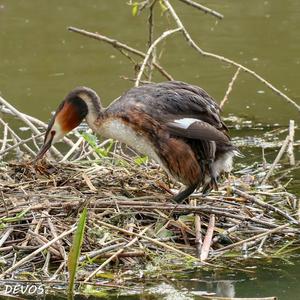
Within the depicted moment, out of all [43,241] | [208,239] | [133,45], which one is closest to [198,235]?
[208,239]

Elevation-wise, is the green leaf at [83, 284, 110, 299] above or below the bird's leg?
below

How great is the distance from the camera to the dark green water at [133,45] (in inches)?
428

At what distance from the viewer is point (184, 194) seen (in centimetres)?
650

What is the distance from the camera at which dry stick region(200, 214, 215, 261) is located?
5831mm

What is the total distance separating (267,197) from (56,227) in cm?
192

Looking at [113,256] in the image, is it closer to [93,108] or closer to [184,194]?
[184,194]

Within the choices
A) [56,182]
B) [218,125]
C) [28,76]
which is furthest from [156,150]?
[28,76]

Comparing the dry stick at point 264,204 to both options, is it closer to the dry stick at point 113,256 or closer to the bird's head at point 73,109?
the dry stick at point 113,256

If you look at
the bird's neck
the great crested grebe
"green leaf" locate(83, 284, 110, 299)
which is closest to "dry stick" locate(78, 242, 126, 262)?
"green leaf" locate(83, 284, 110, 299)

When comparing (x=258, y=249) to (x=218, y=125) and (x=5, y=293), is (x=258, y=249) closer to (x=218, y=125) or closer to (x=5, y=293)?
(x=218, y=125)

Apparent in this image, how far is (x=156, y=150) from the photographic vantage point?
630cm

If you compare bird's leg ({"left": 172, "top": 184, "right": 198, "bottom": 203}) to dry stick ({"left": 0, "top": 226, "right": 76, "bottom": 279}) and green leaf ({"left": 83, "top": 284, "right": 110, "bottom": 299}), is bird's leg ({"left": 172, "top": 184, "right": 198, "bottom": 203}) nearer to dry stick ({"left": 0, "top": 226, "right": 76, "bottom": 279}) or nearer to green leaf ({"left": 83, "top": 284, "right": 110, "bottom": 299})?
dry stick ({"left": 0, "top": 226, "right": 76, "bottom": 279})

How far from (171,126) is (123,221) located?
2.33 feet

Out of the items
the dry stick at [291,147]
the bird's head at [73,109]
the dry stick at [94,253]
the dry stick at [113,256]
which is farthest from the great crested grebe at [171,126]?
the dry stick at [291,147]
